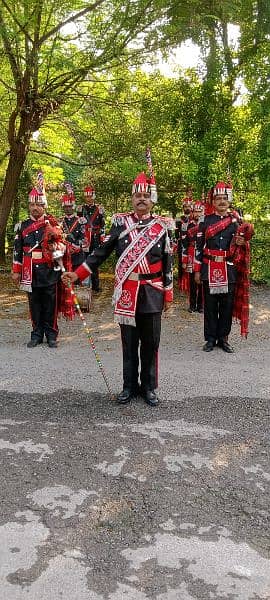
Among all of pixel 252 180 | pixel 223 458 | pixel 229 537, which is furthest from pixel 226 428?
pixel 252 180

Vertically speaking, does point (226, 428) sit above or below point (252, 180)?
below

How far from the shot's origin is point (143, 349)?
5.20m

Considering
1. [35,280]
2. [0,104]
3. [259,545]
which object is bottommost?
[259,545]

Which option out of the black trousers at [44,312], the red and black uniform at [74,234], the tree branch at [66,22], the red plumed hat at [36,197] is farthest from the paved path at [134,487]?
the tree branch at [66,22]

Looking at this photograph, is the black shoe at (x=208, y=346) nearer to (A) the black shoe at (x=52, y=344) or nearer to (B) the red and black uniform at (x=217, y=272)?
(B) the red and black uniform at (x=217, y=272)

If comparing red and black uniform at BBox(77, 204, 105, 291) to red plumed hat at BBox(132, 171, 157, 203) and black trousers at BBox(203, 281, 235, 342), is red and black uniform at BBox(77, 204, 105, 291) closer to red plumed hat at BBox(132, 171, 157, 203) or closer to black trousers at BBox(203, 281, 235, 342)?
black trousers at BBox(203, 281, 235, 342)

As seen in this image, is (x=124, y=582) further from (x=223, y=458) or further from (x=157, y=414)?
(x=157, y=414)

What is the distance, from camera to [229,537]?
3.06 m

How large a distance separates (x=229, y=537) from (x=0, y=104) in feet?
→ 35.8

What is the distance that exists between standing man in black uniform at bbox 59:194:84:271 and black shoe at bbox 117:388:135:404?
17.5 ft

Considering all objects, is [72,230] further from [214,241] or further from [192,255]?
[214,241]

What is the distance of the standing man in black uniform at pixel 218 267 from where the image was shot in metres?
6.95

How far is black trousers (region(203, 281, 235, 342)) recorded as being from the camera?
7020mm

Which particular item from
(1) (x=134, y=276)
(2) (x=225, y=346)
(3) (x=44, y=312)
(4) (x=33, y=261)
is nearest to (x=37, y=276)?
(4) (x=33, y=261)
